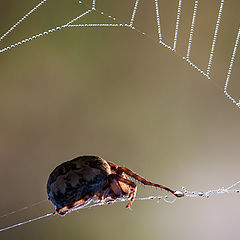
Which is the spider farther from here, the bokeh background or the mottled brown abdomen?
the bokeh background

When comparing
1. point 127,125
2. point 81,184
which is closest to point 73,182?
point 81,184

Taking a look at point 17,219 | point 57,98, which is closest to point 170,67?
point 57,98

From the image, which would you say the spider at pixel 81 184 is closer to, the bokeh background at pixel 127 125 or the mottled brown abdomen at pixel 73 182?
the mottled brown abdomen at pixel 73 182

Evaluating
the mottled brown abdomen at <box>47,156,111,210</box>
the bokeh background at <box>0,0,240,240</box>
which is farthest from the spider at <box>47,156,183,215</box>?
the bokeh background at <box>0,0,240,240</box>

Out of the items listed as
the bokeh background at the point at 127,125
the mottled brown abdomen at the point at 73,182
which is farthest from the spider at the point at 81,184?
the bokeh background at the point at 127,125

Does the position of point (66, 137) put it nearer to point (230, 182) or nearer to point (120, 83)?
A: point (120, 83)
